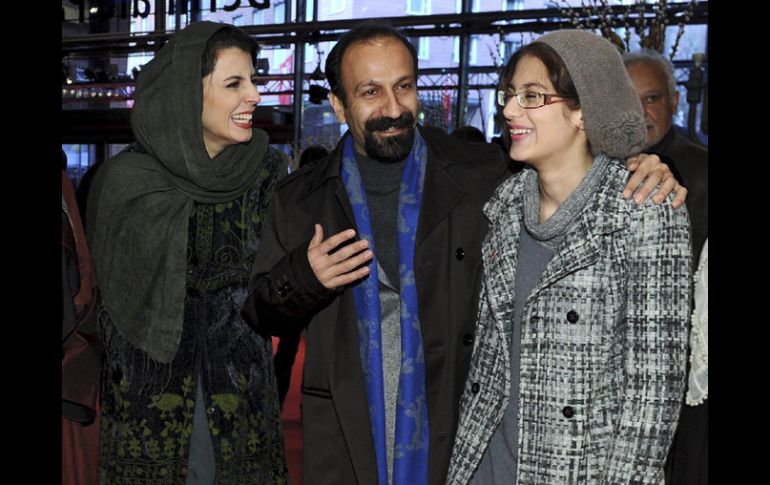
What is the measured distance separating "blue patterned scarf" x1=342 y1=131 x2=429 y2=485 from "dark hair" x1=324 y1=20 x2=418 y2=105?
418mm

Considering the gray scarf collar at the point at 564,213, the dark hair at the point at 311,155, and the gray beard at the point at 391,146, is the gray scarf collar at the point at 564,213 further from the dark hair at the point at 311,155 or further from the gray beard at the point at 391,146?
the dark hair at the point at 311,155

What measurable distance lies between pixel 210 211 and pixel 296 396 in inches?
149

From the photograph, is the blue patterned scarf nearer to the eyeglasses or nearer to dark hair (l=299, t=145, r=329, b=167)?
the eyeglasses

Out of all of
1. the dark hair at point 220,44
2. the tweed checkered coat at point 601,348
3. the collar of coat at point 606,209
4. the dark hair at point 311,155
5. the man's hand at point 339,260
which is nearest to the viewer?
the tweed checkered coat at point 601,348

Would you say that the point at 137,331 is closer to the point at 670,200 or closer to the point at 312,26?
the point at 670,200

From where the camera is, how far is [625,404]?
70.3 inches

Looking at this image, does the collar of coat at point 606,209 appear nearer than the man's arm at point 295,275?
Yes

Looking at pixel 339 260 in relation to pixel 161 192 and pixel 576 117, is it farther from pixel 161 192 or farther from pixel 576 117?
pixel 161 192

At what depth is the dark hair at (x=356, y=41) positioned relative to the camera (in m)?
2.48

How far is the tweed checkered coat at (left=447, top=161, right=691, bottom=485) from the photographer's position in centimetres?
176

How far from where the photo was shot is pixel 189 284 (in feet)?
8.52

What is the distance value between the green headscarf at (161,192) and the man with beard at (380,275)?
25 centimetres

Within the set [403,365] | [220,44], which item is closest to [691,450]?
[403,365]

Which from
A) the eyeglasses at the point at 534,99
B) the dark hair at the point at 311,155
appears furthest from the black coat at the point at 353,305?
the dark hair at the point at 311,155
